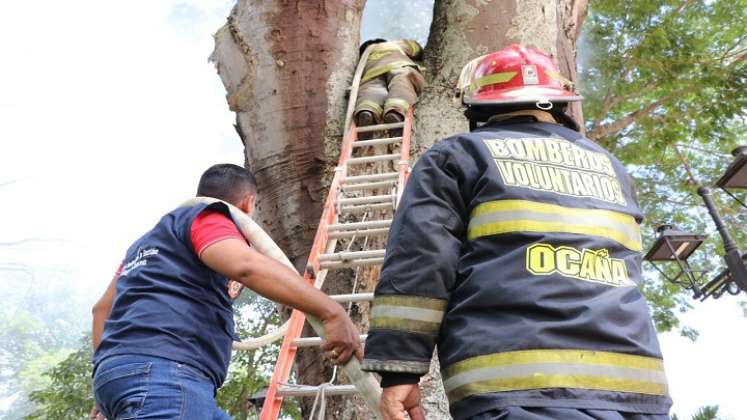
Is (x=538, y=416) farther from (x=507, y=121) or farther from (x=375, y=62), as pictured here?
(x=375, y=62)

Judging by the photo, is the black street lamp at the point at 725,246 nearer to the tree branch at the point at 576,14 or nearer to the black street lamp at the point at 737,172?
the black street lamp at the point at 737,172

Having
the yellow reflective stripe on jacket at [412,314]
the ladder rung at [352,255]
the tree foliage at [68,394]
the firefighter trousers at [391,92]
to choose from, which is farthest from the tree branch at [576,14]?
the tree foliage at [68,394]

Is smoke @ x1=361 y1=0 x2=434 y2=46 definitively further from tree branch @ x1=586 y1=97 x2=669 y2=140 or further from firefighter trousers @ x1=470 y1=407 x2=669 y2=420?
firefighter trousers @ x1=470 y1=407 x2=669 y2=420

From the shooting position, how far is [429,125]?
135 inches

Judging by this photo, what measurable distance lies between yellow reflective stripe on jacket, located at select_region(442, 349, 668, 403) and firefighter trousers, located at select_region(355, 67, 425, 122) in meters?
2.40

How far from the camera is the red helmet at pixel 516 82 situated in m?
1.79

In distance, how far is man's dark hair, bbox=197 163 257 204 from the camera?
2199 millimetres

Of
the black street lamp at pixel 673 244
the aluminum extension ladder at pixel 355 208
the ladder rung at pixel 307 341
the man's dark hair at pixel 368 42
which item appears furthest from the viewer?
the black street lamp at pixel 673 244

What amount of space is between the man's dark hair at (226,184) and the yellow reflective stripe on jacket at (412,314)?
0.88 metres

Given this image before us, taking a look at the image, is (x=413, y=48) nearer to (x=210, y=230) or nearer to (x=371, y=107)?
(x=371, y=107)

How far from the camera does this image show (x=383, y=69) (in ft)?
13.5

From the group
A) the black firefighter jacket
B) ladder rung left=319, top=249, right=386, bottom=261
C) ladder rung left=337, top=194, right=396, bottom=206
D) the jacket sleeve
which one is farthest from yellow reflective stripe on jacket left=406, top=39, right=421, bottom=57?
the jacket sleeve

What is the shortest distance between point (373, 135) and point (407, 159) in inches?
25.7

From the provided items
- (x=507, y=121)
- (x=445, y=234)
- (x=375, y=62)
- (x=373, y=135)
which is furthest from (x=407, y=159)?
(x=445, y=234)
